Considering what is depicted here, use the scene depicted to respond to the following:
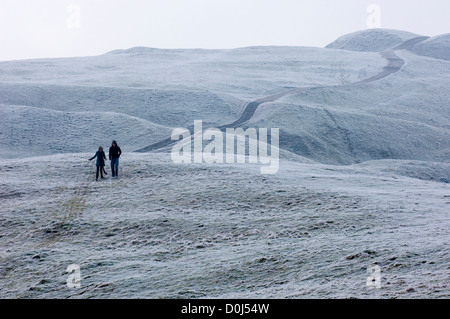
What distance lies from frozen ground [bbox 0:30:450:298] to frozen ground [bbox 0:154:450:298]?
68 mm

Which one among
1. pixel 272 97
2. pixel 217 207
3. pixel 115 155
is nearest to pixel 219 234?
pixel 217 207

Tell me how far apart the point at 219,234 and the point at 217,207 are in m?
3.54

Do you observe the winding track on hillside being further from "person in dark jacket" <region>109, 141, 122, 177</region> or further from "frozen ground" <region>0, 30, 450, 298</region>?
"person in dark jacket" <region>109, 141, 122, 177</region>

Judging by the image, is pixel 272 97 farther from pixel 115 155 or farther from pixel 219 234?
pixel 219 234

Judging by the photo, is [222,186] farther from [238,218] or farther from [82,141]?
[82,141]

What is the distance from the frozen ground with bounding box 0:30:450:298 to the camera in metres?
13.5

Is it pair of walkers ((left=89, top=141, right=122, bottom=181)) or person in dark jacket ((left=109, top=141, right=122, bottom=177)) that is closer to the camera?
pair of walkers ((left=89, top=141, right=122, bottom=181))

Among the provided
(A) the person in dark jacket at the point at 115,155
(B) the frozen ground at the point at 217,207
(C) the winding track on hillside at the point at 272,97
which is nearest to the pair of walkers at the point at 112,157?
(A) the person in dark jacket at the point at 115,155

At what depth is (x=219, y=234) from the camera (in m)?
18.0

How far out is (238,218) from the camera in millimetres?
19828

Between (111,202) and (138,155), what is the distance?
35.8ft

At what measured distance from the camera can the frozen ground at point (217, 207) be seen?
1348 cm

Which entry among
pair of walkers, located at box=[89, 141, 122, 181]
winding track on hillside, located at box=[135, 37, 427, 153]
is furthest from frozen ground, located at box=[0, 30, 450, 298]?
winding track on hillside, located at box=[135, 37, 427, 153]
